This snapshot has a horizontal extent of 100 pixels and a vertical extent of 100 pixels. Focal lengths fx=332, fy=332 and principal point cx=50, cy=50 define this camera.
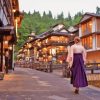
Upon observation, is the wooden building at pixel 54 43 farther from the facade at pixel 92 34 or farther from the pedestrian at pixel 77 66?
→ the pedestrian at pixel 77 66

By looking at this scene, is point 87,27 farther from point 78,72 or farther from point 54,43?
point 78,72

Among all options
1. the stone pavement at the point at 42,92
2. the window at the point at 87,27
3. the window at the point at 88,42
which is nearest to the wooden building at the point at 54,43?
the window at the point at 88,42

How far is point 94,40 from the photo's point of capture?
66750mm

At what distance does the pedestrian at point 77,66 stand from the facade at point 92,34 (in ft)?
178

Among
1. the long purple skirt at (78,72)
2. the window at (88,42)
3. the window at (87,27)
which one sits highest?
the window at (87,27)

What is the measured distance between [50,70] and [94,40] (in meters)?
30.8

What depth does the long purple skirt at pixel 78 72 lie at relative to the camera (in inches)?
454

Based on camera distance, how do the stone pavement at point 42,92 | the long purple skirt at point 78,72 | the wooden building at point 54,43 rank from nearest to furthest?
the stone pavement at point 42,92 < the long purple skirt at point 78,72 < the wooden building at point 54,43

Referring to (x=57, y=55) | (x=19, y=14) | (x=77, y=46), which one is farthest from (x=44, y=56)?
(x=77, y=46)

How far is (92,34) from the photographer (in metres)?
66.9

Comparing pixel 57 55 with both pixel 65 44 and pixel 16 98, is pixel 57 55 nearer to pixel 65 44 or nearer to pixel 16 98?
pixel 65 44

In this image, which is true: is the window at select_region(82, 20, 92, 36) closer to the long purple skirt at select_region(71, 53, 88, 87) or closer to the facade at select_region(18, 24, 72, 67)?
the facade at select_region(18, 24, 72, 67)

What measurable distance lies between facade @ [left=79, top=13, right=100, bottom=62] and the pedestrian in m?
54.2

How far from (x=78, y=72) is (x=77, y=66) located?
8.9 inches
